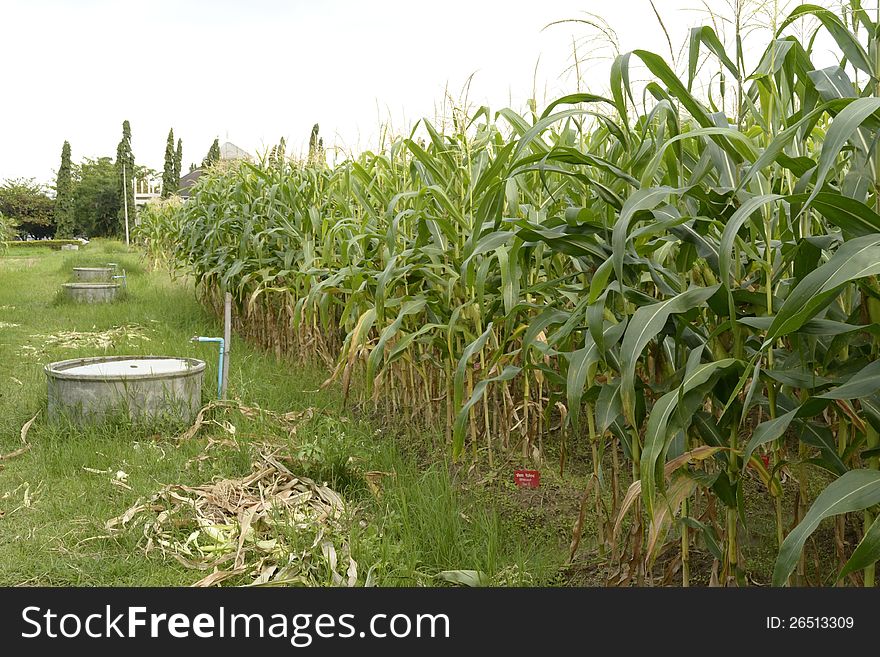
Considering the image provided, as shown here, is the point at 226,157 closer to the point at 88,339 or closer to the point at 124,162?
the point at 88,339

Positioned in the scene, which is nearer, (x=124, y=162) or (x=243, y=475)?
(x=243, y=475)

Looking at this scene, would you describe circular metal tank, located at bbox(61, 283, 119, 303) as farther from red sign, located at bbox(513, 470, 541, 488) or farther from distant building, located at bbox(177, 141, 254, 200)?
red sign, located at bbox(513, 470, 541, 488)

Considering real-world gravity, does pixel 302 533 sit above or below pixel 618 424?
below

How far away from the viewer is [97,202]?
38594mm

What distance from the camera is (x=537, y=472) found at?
2.74m

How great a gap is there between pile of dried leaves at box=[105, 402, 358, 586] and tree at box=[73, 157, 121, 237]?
38.0m

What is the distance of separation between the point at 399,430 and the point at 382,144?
1.79 meters

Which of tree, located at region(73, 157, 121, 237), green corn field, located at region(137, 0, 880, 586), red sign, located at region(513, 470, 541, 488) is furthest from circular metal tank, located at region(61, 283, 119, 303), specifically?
tree, located at region(73, 157, 121, 237)

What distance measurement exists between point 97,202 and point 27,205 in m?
7.14

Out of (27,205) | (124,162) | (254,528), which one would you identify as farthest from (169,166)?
(254,528)

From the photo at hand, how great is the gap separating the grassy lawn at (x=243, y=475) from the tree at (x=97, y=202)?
35914 mm

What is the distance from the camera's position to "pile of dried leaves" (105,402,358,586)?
2.35 m

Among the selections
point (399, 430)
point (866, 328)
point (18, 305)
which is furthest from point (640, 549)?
point (18, 305)

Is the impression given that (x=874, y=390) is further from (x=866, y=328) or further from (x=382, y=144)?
(x=382, y=144)
